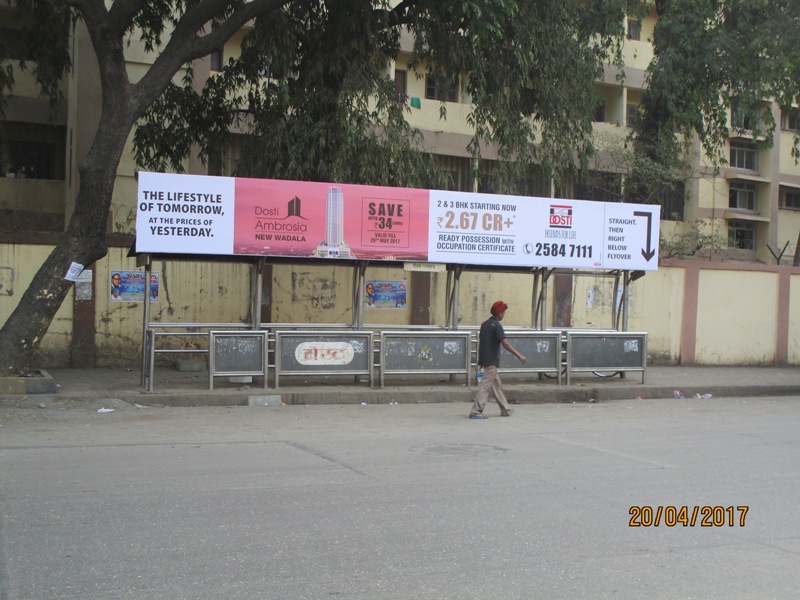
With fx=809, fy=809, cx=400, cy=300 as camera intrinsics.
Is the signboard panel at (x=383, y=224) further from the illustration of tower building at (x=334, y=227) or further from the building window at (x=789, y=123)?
the building window at (x=789, y=123)

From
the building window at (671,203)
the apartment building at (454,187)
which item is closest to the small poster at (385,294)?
the apartment building at (454,187)

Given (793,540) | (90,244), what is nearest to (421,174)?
(90,244)

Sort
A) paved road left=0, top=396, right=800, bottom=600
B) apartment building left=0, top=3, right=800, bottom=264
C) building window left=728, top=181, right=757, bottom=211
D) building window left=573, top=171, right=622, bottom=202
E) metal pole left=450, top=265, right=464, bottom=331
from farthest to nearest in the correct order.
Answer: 1. building window left=728, top=181, right=757, bottom=211
2. building window left=573, top=171, right=622, bottom=202
3. apartment building left=0, top=3, right=800, bottom=264
4. metal pole left=450, top=265, right=464, bottom=331
5. paved road left=0, top=396, right=800, bottom=600

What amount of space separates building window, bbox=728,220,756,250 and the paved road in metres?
25.7

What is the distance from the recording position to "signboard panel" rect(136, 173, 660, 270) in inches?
510

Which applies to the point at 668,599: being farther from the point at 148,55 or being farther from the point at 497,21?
the point at 148,55

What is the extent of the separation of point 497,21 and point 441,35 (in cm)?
196

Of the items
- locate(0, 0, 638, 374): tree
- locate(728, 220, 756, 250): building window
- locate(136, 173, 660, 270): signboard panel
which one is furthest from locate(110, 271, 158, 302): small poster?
locate(728, 220, 756, 250): building window

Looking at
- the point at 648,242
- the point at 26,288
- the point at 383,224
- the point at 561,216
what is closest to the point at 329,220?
the point at 383,224

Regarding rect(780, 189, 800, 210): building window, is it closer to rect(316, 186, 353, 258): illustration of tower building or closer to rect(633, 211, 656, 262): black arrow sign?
rect(633, 211, 656, 262): black arrow sign

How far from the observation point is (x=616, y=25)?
20359 mm

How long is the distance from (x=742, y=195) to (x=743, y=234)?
1725 millimetres

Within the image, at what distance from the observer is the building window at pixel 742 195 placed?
114 feet

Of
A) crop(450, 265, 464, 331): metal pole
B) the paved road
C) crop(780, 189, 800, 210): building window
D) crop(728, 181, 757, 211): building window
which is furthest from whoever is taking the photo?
crop(780, 189, 800, 210): building window
